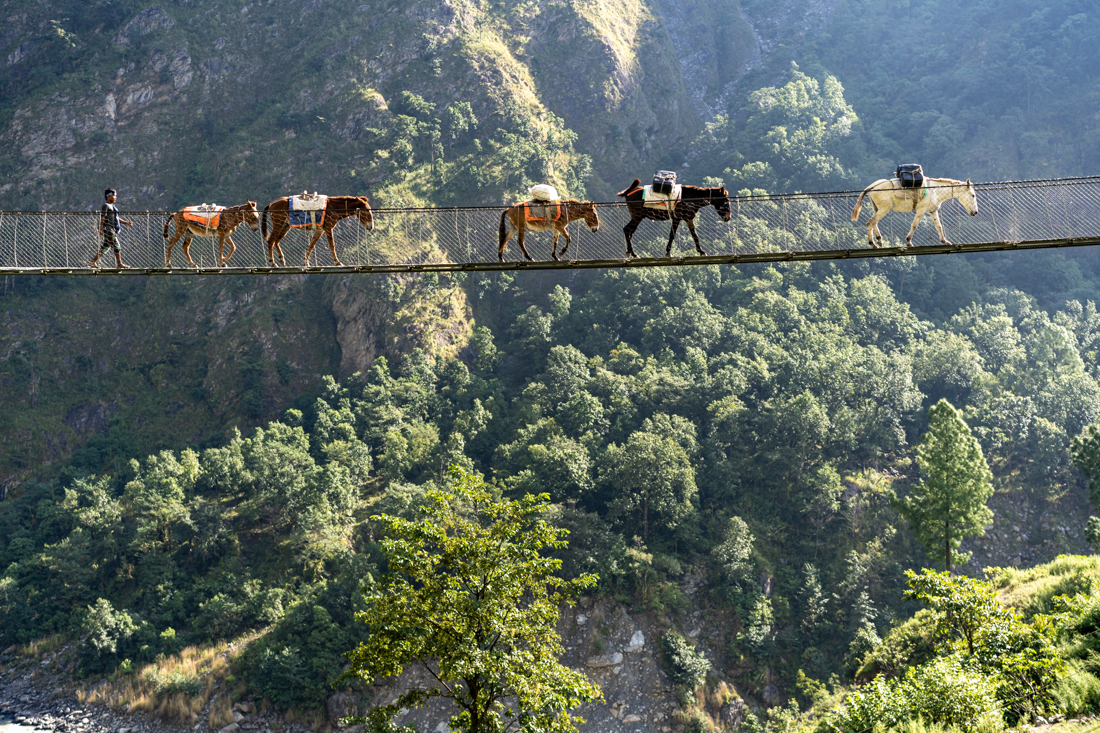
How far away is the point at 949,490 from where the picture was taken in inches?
1205

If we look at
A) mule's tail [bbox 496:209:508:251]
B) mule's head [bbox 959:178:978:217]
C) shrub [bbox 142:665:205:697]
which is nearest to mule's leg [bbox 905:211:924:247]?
mule's head [bbox 959:178:978:217]

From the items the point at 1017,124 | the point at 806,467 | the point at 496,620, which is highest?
the point at 1017,124

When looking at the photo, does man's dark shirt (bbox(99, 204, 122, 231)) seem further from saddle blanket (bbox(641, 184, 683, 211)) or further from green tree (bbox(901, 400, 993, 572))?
green tree (bbox(901, 400, 993, 572))

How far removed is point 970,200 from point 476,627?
1359cm

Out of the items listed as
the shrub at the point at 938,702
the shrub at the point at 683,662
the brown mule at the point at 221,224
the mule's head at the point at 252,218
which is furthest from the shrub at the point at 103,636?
the shrub at the point at 938,702

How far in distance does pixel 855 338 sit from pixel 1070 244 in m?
42.8

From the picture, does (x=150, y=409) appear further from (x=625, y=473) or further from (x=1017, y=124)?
(x=1017, y=124)

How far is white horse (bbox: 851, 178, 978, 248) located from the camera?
1639 centimetres

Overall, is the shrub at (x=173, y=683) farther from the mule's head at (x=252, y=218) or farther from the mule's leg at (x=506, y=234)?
the mule's leg at (x=506, y=234)

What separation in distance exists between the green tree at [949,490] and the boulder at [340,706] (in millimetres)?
26164

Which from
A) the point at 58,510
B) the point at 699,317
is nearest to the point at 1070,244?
the point at 699,317

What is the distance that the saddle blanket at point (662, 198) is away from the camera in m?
16.2

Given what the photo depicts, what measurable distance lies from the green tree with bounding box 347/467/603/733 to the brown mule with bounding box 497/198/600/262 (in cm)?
590

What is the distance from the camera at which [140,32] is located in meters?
68.7
